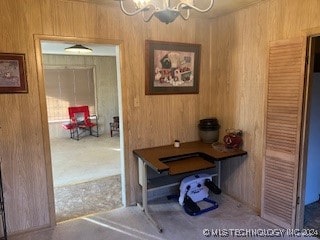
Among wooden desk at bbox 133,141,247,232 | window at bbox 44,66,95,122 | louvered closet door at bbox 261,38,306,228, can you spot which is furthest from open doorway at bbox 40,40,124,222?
louvered closet door at bbox 261,38,306,228

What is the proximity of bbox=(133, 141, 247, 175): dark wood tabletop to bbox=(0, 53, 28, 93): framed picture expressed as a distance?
1316mm

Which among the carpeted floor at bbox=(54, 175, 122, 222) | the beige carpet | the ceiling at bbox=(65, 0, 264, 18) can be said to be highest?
the ceiling at bbox=(65, 0, 264, 18)

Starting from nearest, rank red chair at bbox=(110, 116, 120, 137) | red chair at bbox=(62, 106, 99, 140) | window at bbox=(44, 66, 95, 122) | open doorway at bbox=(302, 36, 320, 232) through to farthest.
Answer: open doorway at bbox=(302, 36, 320, 232) → window at bbox=(44, 66, 95, 122) → red chair at bbox=(62, 106, 99, 140) → red chair at bbox=(110, 116, 120, 137)

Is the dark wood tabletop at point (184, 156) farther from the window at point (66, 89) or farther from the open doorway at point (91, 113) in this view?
the window at point (66, 89)

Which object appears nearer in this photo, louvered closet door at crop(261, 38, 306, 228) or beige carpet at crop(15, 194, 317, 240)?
louvered closet door at crop(261, 38, 306, 228)

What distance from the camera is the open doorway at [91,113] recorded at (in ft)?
12.2

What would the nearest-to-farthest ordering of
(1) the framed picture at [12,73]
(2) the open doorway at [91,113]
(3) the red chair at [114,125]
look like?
(1) the framed picture at [12,73]
(2) the open doorway at [91,113]
(3) the red chair at [114,125]

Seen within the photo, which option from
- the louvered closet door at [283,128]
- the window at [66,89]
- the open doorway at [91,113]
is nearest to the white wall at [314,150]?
the louvered closet door at [283,128]

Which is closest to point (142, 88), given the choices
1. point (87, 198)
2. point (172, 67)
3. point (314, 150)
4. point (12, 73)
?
point (172, 67)

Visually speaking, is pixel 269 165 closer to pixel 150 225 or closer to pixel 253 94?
pixel 253 94

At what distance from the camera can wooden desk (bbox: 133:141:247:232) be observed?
2.45m

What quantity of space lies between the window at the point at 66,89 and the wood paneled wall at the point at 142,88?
4.40m

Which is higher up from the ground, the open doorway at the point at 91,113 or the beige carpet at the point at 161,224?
the open doorway at the point at 91,113

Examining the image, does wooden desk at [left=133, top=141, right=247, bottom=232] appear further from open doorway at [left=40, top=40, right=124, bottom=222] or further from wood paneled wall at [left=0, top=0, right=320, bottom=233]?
open doorway at [left=40, top=40, right=124, bottom=222]
